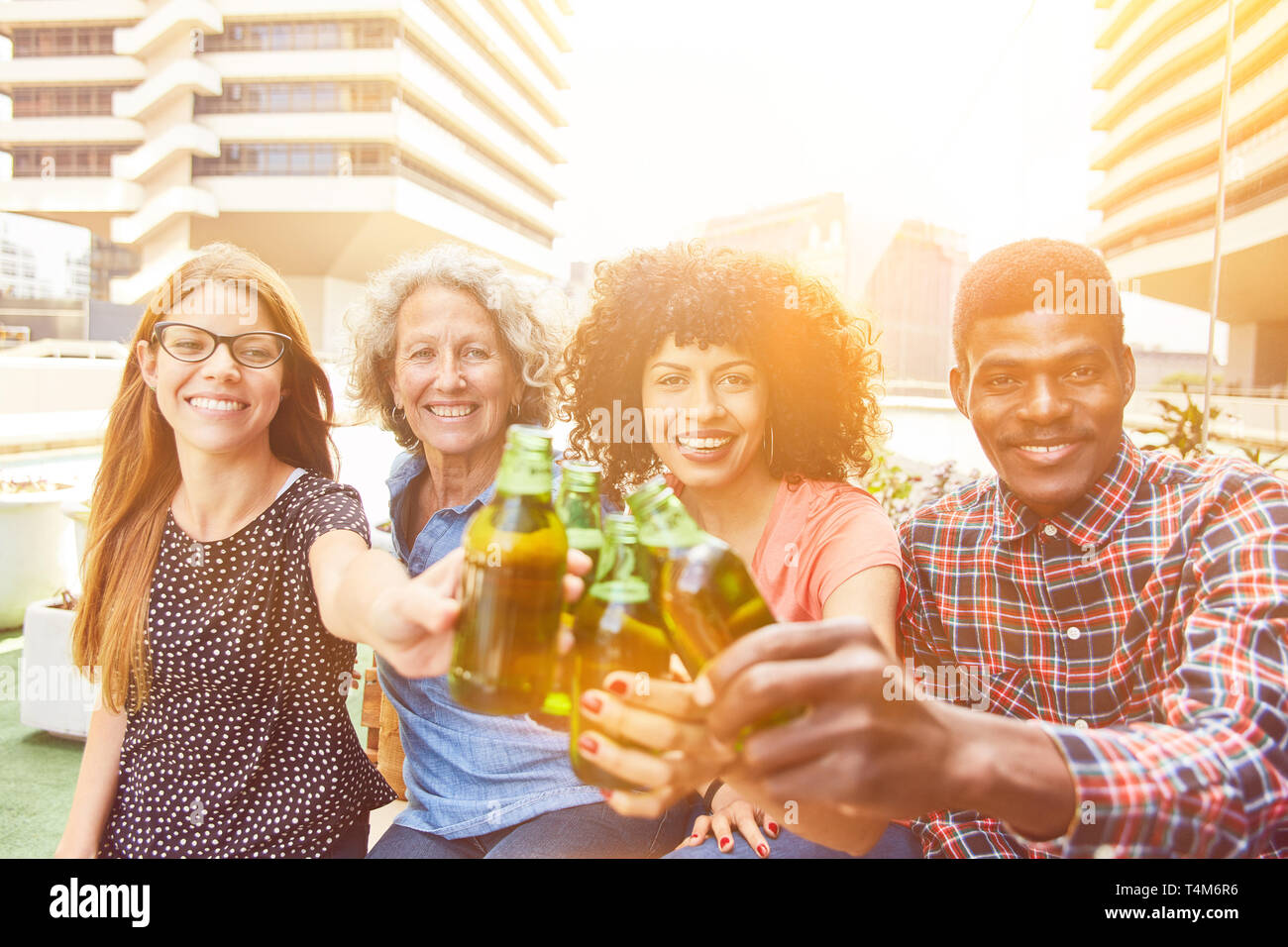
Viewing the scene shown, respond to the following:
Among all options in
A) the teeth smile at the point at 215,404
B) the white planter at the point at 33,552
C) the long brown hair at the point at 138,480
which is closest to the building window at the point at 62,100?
the long brown hair at the point at 138,480

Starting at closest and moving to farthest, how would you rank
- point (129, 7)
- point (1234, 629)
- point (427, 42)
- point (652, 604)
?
point (652, 604) → point (1234, 629) → point (427, 42) → point (129, 7)

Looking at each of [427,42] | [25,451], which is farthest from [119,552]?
[25,451]

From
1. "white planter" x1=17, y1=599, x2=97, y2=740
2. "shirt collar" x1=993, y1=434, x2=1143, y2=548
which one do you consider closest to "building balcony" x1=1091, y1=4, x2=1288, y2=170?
"shirt collar" x1=993, y1=434, x2=1143, y2=548

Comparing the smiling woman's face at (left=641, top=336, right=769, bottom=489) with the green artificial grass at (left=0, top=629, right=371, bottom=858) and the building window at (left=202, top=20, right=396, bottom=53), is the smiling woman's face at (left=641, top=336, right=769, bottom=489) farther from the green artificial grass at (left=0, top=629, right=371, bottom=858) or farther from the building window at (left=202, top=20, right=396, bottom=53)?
the green artificial grass at (left=0, top=629, right=371, bottom=858)

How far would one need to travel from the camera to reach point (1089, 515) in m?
1.18

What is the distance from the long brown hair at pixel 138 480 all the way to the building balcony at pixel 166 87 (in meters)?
0.47

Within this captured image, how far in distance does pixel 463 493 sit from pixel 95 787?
3.14ft

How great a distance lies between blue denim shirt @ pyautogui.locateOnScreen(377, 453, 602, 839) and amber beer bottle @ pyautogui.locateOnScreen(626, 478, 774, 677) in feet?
2.22

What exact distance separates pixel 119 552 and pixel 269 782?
0.53m

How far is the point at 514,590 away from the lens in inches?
27.5

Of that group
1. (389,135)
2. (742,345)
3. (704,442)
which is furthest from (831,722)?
(389,135)

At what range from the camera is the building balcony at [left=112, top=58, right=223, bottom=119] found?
1538mm

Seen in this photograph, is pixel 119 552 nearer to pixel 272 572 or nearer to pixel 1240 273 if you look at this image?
pixel 272 572

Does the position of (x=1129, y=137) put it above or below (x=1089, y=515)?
above
